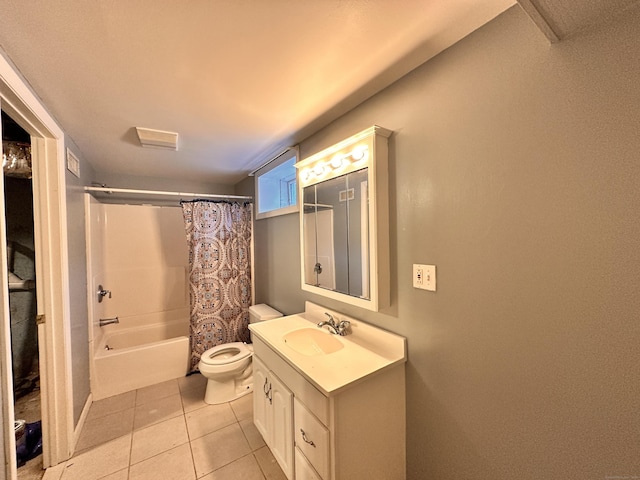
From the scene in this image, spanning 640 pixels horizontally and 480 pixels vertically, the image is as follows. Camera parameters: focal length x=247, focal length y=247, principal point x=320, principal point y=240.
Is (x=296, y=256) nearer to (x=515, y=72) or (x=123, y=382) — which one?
(x=515, y=72)

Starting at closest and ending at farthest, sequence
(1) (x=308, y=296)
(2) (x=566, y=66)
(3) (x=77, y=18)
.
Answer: (2) (x=566, y=66) < (3) (x=77, y=18) < (1) (x=308, y=296)

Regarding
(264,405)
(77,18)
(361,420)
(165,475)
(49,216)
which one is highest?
(77,18)

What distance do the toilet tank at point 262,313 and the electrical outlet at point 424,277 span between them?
1549 mm

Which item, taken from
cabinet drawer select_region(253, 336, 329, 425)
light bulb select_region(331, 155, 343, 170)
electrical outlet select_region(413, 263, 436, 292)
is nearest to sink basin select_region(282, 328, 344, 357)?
cabinet drawer select_region(253, 336, 329, 425)

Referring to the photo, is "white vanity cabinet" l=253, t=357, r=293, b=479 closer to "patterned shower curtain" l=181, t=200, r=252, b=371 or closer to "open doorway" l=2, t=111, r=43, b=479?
"patterned shower curtain" l=181, t=200, r=252, b=371

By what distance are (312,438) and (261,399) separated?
63 cm

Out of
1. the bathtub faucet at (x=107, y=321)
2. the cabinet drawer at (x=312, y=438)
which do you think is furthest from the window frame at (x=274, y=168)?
the bathtub faucet at (x=107, y=321)

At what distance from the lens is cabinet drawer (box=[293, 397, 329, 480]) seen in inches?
42.2

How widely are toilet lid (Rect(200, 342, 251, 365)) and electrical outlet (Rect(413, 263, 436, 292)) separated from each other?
1.71 meters

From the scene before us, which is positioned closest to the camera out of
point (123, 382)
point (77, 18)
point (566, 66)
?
point (566, 66)

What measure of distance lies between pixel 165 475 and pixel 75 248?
1.64m

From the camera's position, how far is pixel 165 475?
4.78 feet

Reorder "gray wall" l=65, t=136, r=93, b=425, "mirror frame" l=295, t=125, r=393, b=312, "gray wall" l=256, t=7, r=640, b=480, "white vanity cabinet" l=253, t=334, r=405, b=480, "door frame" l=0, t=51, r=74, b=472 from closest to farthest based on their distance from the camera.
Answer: "gray wall" l=256, t=7, r=640, b=480, "white vanity cabinet" l=253, t=334, r=405, b=480, "mirror frame" l=295, t=125, r=393, b=312, "door frame" l=0, t=51, r=74, b=472, "gray wall" l=65, t=136, r=93, b=425

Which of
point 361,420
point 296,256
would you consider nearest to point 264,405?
point 361,420
